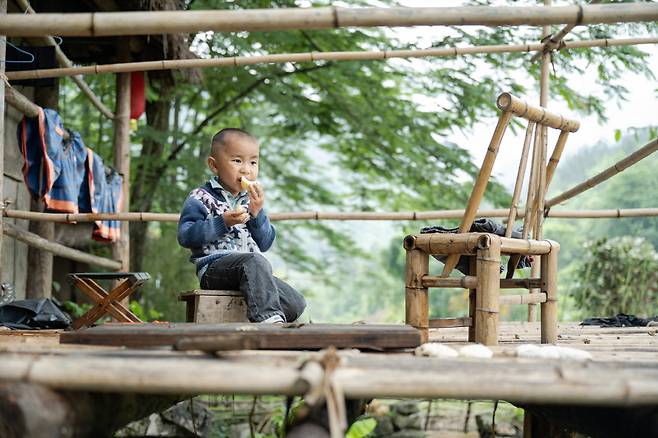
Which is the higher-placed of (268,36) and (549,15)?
(268,36)

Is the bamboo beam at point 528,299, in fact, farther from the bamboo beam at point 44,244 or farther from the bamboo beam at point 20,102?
the bamboo beam at point 44,244

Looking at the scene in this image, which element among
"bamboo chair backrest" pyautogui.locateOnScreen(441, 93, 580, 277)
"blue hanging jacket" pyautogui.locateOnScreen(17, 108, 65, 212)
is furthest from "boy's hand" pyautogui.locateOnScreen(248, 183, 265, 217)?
"blue hanging jacket" pyautogui.locateOnScreen(17, 108, 65, 212)

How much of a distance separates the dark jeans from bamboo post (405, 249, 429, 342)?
515 mm

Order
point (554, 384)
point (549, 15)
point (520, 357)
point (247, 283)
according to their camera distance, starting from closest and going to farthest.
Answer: point (554, 384) < point (520, 357) < point (549, 15) < point (247, 283)

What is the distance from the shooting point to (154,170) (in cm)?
935

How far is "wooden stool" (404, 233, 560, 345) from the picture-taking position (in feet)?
8.10

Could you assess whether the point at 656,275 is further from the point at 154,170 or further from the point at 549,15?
the point at 549,15

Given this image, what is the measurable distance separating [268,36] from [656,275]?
5189 millimetres

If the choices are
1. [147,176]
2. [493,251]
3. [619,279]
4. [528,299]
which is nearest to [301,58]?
[528,299]

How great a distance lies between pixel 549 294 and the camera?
110 inches

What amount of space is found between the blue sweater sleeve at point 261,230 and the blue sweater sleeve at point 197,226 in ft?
0.77

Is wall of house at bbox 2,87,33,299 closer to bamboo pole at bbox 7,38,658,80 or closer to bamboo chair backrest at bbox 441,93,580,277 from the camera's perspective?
bamboo pole at bbox 7,38,658,80

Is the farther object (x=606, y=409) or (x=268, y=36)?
(x=268, y=36)

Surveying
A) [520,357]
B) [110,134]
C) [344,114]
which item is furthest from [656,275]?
[520,357]
